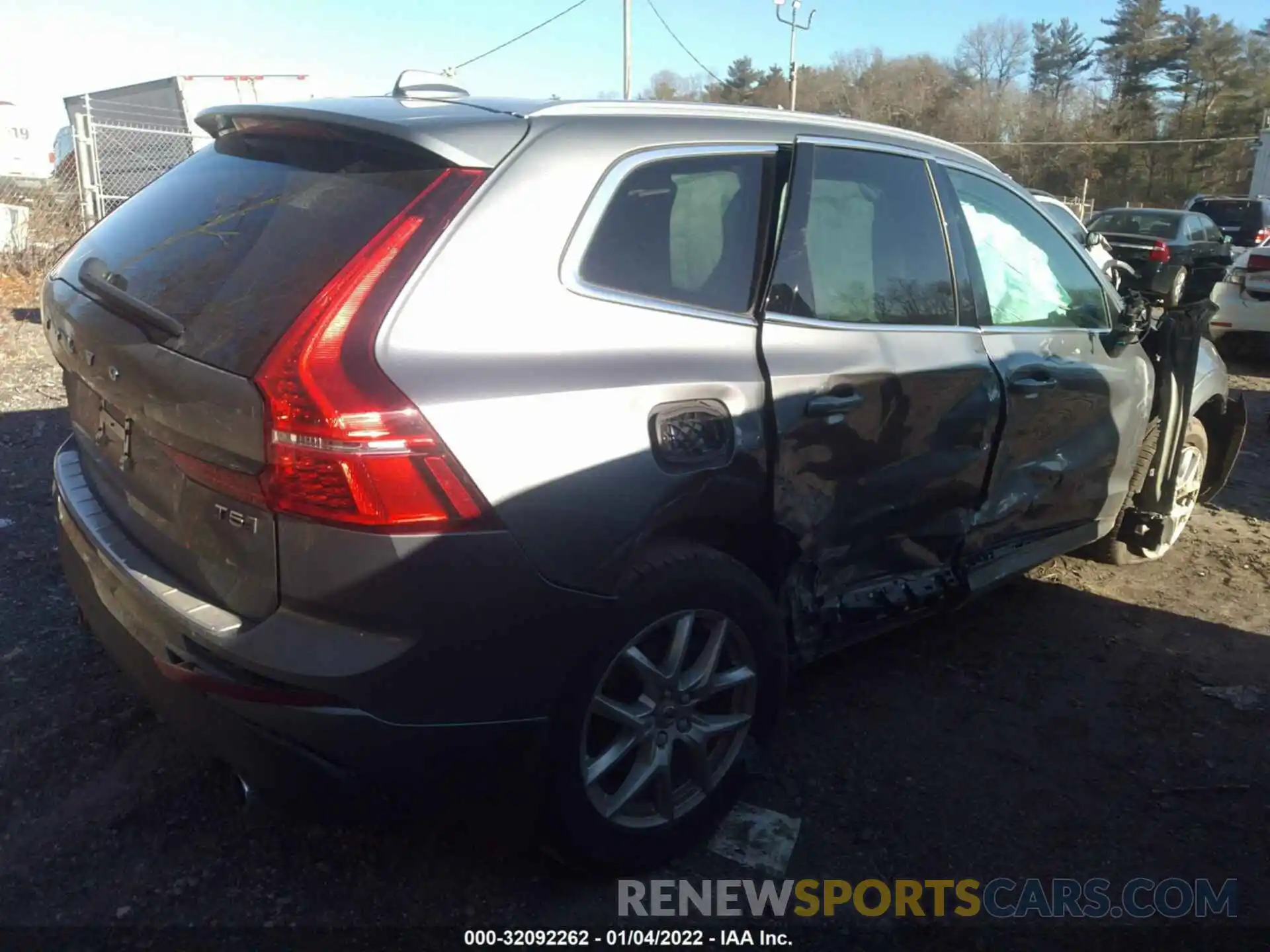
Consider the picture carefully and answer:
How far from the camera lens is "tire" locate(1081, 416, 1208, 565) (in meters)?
4.55

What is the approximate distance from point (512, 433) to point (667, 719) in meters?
0.90

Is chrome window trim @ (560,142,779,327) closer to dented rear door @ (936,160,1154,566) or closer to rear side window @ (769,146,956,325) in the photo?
rear side window @ (769,146,956,325)

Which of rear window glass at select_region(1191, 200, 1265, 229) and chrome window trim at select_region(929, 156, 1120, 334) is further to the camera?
rear window glass at select_region(1191, 200, 1265, 229)

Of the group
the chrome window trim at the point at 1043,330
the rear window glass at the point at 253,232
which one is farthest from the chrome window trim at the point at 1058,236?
the rear window glass at the point at 253,232

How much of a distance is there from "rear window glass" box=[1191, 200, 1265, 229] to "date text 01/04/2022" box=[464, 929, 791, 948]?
58.5 feet

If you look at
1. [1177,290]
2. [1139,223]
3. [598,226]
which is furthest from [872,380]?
[1139,223]

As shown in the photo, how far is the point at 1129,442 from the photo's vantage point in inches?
170

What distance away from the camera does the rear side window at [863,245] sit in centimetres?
285

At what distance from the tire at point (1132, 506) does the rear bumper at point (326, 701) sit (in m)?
3.44

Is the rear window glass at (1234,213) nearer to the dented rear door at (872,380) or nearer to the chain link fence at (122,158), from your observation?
the chain link fence at (122,158)

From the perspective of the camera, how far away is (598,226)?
234 centimetres

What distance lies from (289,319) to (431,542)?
0.54 meters

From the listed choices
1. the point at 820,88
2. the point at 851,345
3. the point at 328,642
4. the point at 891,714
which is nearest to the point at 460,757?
the point at 328,642

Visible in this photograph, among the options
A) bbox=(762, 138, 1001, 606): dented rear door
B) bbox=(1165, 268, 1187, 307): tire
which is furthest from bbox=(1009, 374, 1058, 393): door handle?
bbox=(1165, 268, 1187, 307): tire
